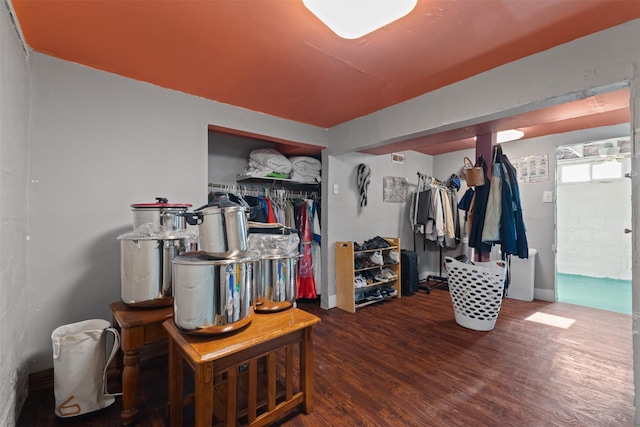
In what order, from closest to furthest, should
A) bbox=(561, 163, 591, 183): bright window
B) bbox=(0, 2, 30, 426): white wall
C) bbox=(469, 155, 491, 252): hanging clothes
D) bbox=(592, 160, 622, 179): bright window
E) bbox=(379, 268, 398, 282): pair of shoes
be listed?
bbox=(0, 2, 30, 426): white wall < bbox=(469, 155, 491, 252): hanging clothes < bbox=(379, 268, 398, 282): pair of shoes < bbox=(592, 160, 622, 179): bright window < bbox=(561, 163, 591, 183): bright window

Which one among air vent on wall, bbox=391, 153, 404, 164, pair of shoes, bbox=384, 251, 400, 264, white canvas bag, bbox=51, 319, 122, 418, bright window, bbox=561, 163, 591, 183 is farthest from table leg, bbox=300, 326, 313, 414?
bright window, bbox=561, 163, 591, 183

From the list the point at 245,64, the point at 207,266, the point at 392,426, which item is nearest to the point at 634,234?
the point at 392,426

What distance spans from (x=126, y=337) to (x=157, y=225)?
60cm

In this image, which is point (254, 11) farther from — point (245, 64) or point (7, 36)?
point (7, 36)

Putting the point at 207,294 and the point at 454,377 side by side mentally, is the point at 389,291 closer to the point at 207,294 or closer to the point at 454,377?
the point at 454,377

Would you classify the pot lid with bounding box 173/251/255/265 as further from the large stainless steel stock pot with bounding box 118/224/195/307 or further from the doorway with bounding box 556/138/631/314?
the doorway with bounding box 556/138/631/314

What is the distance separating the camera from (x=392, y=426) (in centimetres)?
140

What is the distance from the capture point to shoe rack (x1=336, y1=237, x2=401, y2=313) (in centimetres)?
311

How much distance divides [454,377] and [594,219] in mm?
5140

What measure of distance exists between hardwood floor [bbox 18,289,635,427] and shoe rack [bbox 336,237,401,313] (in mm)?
298

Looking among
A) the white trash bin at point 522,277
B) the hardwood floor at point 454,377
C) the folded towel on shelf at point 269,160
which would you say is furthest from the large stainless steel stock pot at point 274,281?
the white trash bin at point 522,277

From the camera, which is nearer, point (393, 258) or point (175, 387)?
point (175, 387)

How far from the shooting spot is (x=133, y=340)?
1332 mm

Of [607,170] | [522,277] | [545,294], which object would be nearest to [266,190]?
[522,277]
